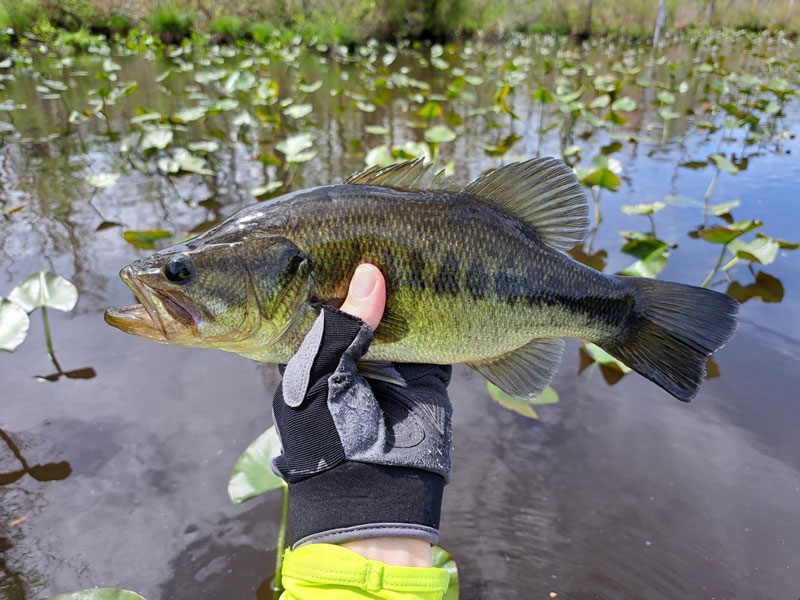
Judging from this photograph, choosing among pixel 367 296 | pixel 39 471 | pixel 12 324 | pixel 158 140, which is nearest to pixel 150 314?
pixel 367 296

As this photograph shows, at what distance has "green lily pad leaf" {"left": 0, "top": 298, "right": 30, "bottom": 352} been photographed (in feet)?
8.52

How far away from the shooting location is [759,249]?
3.27m

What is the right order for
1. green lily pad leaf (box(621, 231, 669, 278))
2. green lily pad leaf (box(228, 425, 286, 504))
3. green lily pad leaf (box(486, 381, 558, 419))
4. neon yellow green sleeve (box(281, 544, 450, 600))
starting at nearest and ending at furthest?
neon yellow green sleeve (box(281, 544, 450, 600))
green lily pad leaf (box(228, 425, 286, 504))
green lily pad leaf (box(486, 381, 558, 419))
green lily pad leaf (box(621, 231, 669, 278))

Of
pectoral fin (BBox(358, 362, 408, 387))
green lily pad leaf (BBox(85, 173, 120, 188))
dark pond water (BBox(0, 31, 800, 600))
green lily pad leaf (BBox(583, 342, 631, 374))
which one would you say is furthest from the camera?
green lily pad leaf (BBox(85, 173, 120, 188))

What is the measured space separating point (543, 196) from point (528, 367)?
22.2 inches

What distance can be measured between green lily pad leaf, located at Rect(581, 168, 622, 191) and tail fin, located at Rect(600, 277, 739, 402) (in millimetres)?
2476

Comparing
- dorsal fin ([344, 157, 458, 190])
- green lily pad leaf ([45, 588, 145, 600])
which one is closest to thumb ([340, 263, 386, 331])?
dorsal fin ([344, 157, 458, 190])

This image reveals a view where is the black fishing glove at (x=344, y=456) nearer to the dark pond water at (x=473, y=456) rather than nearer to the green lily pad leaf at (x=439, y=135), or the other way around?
the dark pond water at (x=473, y=456)

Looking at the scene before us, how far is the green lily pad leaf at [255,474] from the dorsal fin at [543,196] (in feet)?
3.89

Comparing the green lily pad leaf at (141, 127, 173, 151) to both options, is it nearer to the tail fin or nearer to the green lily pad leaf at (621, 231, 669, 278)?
the green lily pad leaf at (621, 231, 669, 278)

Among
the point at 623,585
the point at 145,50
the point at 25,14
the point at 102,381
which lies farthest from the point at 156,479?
the point at 25,14

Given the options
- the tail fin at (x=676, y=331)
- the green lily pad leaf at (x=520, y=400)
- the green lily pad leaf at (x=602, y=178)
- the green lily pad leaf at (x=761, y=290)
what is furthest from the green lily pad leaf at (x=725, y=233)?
the tail fin at (x=676, y=331)

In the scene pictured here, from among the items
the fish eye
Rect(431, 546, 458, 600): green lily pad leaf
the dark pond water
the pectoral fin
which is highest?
the fish eye

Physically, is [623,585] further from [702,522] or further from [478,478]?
[478,478]
